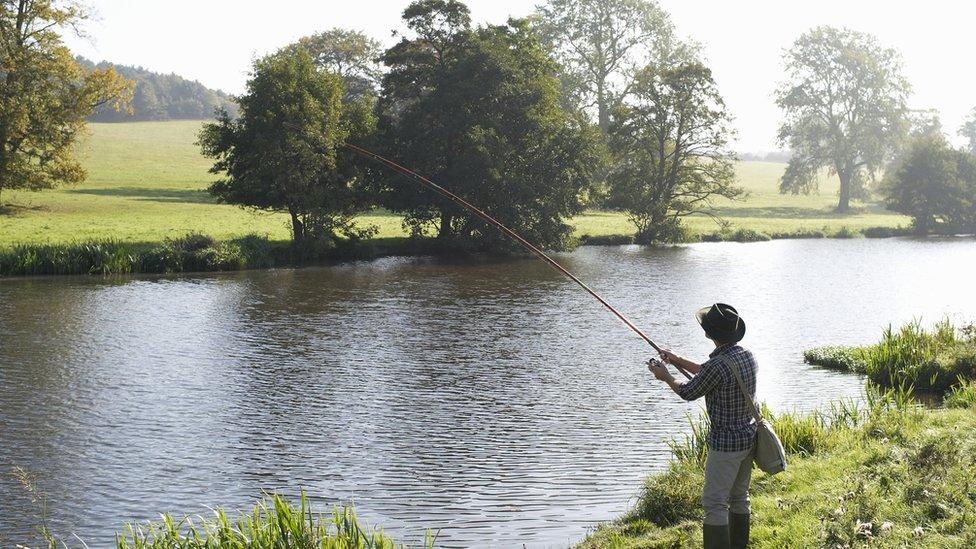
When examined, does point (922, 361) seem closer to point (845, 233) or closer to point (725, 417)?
point (725, 417)

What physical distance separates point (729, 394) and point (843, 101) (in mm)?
85750

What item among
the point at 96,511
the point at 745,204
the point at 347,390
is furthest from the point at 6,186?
the point at 745,204

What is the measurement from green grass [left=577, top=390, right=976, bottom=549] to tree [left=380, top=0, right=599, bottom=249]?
104ft

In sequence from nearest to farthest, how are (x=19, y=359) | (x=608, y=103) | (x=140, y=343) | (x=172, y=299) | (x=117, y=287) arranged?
(x=19, y=359) → (x=140, y=343) → (x=172, y=299) → (x=117, y=287) → (x=608, y=103)

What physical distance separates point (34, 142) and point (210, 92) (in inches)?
3877

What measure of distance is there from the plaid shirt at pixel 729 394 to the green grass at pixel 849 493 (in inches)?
40.4

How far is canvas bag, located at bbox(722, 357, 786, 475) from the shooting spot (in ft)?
24.1

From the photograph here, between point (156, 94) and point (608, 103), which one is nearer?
point (608, 103)

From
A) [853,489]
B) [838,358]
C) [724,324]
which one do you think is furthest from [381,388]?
[724,324]

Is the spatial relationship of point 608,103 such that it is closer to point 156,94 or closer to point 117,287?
point 117,287

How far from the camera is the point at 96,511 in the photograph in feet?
36.2

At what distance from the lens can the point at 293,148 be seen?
1523 inches

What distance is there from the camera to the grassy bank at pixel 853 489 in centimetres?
746

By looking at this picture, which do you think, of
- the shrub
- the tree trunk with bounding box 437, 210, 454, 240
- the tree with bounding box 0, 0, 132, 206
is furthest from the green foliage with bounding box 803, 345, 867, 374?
the tree with bounding box 0, 0, 132, 206
